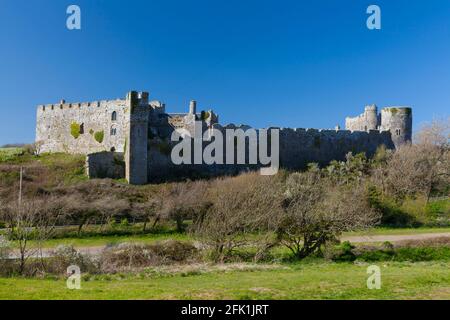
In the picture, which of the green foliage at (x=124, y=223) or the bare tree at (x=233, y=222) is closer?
the bare tree at (x=233, y=222)

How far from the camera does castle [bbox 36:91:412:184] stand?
42688 mm

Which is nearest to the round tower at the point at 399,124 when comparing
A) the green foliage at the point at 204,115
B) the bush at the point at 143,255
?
the green foliage at the point at 204,115

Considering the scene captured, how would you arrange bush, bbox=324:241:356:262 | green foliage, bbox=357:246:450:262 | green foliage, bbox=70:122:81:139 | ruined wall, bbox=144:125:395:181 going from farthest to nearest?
green foliage, bbox=70:122:81:139 < ruined wall, bbox=144:125:395:181 < green foliage, bbox=357:246:450:262 < bush, bbox=324:241:356:262

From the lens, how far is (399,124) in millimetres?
61062

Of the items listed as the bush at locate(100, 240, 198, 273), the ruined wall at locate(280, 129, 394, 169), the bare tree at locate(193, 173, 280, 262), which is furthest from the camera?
the ruined wall at locate(280, 129, 394, 169)

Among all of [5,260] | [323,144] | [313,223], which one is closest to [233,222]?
[313,223]

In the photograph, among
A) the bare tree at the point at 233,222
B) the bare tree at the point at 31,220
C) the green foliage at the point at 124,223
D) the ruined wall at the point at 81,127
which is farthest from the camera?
the ruined wall at the point at 81,127

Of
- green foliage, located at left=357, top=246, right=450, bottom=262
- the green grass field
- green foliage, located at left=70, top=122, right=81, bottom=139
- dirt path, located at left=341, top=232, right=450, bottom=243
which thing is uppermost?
green foliage, located at left=70, top=122, right=81, bottom=139

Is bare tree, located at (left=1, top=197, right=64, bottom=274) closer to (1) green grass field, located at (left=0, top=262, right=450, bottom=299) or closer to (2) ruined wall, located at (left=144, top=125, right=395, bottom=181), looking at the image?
(1) green grass field, located at (left=0, top=262, right=450, bottom=299)

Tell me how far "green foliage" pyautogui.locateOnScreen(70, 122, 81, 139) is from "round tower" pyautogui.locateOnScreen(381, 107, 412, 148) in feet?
111

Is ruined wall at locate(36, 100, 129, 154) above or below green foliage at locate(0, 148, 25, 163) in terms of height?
above

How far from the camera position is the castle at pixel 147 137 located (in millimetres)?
42688

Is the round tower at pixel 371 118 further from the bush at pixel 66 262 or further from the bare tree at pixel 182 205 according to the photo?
the bush at pixel 66 262

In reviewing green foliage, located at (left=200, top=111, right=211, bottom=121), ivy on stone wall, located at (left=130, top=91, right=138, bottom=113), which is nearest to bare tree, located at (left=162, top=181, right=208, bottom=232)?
ivy on stone wall, located at (left=130, top=91, right=138, bottom=113)
